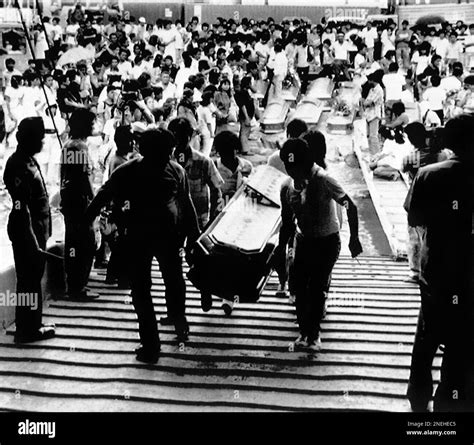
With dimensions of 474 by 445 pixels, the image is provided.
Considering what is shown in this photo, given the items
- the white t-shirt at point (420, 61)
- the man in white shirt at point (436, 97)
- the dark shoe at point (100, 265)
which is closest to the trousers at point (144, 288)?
the dark shoe at point (100, 265)

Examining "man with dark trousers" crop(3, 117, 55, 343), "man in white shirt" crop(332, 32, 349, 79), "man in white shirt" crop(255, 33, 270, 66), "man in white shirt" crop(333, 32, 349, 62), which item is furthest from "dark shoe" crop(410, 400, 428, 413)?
"man in white shirt" crop(333, 32, 349, 62)

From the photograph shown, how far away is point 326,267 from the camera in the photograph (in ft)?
14.4

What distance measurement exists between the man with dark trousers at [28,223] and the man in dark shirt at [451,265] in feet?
7.53

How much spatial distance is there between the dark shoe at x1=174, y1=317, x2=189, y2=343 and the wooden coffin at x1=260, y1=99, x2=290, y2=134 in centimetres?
854

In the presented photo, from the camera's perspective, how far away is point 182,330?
4523mm

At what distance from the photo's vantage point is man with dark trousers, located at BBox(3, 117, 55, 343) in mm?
4301

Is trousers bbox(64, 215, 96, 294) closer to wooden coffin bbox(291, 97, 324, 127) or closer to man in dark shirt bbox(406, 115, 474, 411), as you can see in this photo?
man in dark shirt bbox(406, 115, 474, 411)

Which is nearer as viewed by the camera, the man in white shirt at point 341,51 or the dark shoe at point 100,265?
the dark shoe at point 100,265

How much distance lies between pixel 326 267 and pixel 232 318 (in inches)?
33.3

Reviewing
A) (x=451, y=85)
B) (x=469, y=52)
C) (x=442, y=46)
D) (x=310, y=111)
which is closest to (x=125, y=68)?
(x=310, y=111)

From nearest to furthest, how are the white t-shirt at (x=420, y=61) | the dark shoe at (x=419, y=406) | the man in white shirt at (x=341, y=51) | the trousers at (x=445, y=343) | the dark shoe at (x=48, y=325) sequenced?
the trousers at (x=445, y=343) → the dark shoe at (x=419, y=406) → the dark shoe at (x=48, y=325) → the white t-shirt at (x=420, y=61) → the man in white shirt at (x=341, y=51)

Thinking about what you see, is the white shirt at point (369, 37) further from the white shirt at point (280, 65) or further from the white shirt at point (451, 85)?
the white shirt at point (451, 85)

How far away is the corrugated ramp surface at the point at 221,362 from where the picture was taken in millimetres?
3814

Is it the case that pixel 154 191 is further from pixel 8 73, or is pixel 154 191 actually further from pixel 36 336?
pixel 8 73
